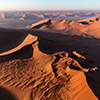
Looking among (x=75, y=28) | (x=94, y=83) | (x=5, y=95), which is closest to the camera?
(x=94, y=83)


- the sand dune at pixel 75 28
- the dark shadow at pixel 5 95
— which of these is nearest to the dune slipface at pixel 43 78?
the dark shadow at pixel 5 95

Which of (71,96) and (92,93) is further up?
(92,93)

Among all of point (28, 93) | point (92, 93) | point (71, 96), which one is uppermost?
point (92, 93)

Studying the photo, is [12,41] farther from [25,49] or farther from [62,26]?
[62,26]

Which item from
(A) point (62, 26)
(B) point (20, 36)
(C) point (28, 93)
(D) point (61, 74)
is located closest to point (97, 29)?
(A) point (62, 26)

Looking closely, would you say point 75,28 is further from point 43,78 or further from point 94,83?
point 94,83

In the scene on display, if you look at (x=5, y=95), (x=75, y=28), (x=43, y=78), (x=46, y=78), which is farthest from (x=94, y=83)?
(x=75, y=28)

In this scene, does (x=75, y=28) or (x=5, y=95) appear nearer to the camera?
(x=5, y=95)

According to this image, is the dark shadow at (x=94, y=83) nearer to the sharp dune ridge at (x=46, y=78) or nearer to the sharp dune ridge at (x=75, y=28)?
the sharp dune ridge at (x=46, y=78)

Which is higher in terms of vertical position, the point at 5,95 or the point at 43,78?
the point at 43,78
